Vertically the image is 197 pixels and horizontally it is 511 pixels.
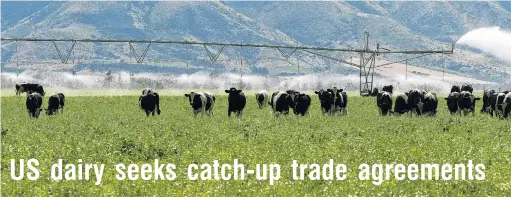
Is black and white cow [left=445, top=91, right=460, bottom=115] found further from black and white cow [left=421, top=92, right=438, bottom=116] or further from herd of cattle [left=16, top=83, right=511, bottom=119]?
black and white cow [left=421, top=92, right=438, bottom=116]

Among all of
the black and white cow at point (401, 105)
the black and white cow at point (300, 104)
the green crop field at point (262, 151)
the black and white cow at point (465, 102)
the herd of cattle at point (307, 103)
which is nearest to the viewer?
the green crop field at point (262, 151)

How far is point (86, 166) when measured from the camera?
17.2 meters

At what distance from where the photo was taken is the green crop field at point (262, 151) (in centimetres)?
1513

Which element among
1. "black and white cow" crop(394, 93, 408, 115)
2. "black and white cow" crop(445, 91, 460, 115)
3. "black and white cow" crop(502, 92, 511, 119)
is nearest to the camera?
"black and white cow" crop(502, 92, 511, 119)

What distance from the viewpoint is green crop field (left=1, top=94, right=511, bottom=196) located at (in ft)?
49.6

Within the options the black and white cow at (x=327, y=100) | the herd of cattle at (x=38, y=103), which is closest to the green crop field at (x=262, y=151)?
the black and white cow at (x=327, y=100)

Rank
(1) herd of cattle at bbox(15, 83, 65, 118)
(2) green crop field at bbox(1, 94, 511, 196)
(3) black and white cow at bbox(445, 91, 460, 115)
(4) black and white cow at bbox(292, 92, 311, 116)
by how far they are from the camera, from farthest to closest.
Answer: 1. (3) black and white cow at bbox(445, 91, 460, 115)
2. (4) black and white cow at bbox(292, 92, 311, 116)
3. (1) herd of cattle at bbox(15, 83, 65, 118)
4. (2) green crop field at bbox(1, 94, 511, 196)

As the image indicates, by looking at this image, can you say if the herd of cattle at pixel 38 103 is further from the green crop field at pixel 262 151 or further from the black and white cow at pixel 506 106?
the black and white cow at pixel 506 106

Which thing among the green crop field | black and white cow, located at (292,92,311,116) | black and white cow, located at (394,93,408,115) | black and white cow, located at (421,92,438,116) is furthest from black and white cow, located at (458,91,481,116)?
the green crop field

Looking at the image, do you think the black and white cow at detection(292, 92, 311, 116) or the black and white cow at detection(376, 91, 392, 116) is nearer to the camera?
the black and white cow at detection(292, 92, 311, 116)

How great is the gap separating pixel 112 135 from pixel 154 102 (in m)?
19.0

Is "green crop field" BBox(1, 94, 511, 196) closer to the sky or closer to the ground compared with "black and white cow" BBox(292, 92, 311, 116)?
closer to the ground

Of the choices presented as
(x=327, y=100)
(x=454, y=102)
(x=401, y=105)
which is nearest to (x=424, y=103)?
(x=401, y=105)

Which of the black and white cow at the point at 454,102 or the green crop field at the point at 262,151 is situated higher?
the black and white cow at the point at 454,102
